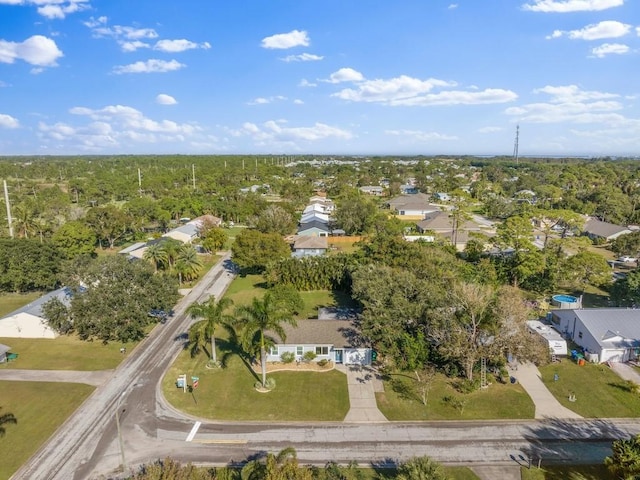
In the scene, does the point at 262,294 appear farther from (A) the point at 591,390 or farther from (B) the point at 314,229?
(A) the point at 591,390

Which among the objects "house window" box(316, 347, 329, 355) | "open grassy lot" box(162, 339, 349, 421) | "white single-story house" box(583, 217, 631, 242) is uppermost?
"white single-story house" box(583, 217, 631, 242)

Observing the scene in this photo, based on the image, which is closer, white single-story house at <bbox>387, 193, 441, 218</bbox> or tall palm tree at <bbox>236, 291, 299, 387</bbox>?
tall palm tree at <bbox>236, 291, 299, 387</bbox>

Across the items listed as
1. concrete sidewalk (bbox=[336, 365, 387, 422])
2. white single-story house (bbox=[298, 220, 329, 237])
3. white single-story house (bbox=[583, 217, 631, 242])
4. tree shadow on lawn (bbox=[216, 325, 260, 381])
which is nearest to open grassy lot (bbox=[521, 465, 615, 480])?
concrete sidewalk (bbox=[336, 365, 387, 422])

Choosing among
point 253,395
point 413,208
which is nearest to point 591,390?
point 253,395

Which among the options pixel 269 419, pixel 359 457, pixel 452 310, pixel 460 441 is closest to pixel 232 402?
pixel 269 419

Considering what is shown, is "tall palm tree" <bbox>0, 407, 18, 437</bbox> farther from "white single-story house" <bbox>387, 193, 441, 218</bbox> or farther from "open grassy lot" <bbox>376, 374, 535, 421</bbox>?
"white single-story house" <bbox>387, 193, 441, 218</bbox>

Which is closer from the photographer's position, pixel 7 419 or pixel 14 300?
pixel 7 419
